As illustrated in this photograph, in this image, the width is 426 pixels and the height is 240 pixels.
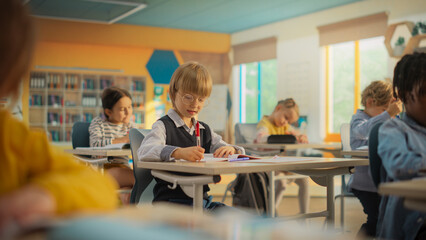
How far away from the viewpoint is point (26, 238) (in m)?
0.55

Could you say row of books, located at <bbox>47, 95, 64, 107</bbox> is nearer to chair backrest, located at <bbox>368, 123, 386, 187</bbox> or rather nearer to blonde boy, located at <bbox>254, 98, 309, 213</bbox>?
blonde boy, located at <bbox>254, 98, 309, 213</bbox>

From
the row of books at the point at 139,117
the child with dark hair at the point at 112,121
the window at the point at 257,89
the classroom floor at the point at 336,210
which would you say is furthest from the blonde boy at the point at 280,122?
the row of books at the point at 139,117

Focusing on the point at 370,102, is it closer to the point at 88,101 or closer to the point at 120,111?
the point at 120,111

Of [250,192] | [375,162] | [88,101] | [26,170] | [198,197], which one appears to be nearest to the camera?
[26,170]

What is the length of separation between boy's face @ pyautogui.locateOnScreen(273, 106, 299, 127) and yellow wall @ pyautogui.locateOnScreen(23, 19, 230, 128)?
596 cm

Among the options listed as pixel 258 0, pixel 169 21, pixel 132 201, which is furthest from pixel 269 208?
pixel 169 21

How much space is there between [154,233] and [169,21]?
9.40 m

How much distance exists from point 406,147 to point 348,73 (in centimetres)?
707

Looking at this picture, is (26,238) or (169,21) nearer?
(26,238)

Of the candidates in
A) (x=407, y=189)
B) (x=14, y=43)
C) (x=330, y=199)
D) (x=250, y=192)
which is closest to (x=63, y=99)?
(x=250, y=192)

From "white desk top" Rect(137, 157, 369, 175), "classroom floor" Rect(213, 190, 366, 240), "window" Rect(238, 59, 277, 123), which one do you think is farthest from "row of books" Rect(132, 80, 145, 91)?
"white desk top" Rect(137, 157, 369, 175)

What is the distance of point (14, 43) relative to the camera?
66 centimetres

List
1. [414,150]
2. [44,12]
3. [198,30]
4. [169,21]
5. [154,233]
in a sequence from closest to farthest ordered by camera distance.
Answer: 1. [154,233]
2. [414,150]
3. [44,12]
4. [169,21]
5. [198,30]

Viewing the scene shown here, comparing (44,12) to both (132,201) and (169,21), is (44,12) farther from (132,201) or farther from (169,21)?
(132,201)
